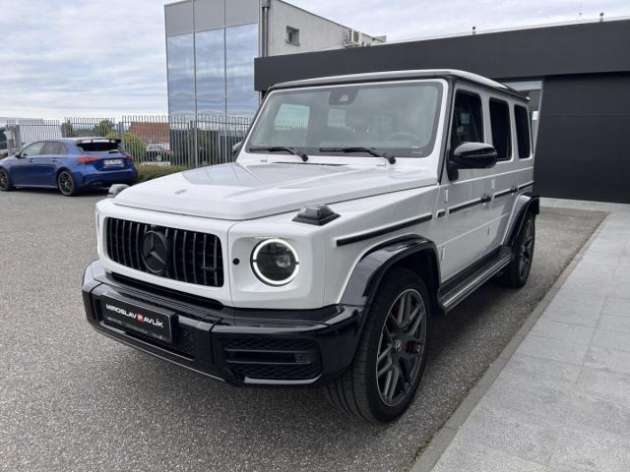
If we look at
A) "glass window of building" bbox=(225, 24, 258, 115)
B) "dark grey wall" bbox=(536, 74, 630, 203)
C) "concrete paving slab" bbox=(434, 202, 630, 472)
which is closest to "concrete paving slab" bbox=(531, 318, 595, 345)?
"concrete paving slab" bbox=(434, 202, 630, 472)

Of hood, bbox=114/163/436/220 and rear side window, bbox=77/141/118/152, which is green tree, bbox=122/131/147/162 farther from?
hood, bbox=114/163/436/220

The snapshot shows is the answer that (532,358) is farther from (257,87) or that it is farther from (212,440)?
(257,87)

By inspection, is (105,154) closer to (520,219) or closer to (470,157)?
(520,219)

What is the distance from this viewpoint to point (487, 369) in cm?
351

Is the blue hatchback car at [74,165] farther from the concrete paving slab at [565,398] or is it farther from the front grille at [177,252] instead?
the concrete paving slab at [565,398]

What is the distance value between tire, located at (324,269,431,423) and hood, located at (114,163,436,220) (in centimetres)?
53

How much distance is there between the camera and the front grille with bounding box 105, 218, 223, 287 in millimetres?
2369

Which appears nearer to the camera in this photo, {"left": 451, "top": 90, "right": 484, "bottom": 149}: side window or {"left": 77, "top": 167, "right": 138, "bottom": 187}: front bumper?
{"left": 451, "top": 90, "right": 484, "bottom": 149}: side window

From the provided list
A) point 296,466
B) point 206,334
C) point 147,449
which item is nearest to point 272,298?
point 206,334

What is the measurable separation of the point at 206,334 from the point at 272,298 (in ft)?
1.09

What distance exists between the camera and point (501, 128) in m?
4.51

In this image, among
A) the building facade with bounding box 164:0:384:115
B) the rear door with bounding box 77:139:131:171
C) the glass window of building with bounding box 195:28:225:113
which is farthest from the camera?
the glass window of building with bounding box 195:28:225:113

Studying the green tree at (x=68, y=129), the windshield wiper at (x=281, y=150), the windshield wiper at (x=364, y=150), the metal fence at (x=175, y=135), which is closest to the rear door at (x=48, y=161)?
the metal fence at (x=175, y=135)

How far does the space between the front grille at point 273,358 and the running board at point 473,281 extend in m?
1.24
